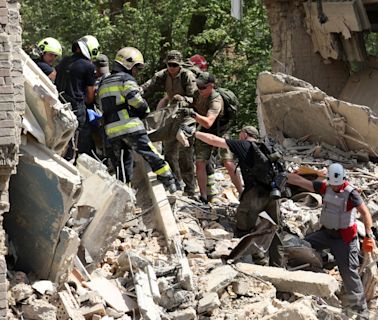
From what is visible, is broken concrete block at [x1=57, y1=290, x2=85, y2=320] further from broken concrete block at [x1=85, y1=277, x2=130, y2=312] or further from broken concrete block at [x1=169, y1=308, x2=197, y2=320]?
broken concrete block at [x1=169, y1=308, x2=197, y2=320]

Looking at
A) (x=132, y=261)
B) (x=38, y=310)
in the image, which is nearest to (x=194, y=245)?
(x=132, y=261)

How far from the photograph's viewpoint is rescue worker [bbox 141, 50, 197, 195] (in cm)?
1005

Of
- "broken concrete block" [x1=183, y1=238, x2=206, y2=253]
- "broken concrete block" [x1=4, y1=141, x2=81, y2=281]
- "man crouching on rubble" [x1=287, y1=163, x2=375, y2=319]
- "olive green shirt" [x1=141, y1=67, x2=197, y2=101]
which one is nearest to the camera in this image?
"broken concrete block" [x1=4, y1=141, x2=81, y2=281]

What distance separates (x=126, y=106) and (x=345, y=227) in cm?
253

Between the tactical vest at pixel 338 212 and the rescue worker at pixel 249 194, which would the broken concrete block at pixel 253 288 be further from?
the tactical vest at pixel 338 212

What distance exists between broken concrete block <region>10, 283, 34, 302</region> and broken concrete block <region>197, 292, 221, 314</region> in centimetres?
152

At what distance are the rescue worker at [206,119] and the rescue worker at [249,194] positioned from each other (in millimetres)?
706

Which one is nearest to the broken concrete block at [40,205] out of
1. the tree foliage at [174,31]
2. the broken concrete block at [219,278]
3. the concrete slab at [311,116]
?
the broken concrete block at [219,278]

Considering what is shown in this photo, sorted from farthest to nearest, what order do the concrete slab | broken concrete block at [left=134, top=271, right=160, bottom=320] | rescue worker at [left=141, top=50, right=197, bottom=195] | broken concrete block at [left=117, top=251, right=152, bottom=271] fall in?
1. the concrete slab
2. rescue worker at [left=141, top=50, right=197, bottom=195]
3. broken concrete block at [left=117, top=251, right=152, bottom=271]
4. broken concrete block at [left=134, top=271, right=160, bottom=320]

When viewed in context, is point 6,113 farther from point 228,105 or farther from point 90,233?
point 228,105

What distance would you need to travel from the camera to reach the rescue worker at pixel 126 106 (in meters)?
8.77

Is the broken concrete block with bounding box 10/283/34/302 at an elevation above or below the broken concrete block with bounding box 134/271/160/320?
above

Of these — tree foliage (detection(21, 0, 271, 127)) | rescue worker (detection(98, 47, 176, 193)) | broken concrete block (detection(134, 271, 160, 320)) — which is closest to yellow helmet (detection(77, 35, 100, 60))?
rescue worker (detection(98, 47, 176, 193))

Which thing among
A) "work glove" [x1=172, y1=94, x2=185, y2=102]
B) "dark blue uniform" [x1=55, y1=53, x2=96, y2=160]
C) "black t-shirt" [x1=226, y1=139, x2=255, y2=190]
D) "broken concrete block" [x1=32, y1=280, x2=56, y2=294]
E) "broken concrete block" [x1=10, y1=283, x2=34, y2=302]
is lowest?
"broken concrete block" [x1=32, y1=280, x2=56, y2=294]
